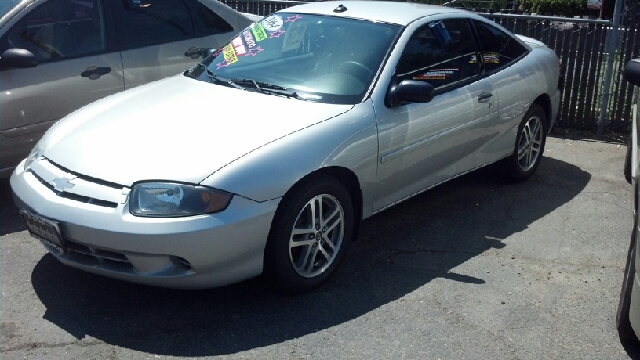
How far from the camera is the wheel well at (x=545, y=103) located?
6746mm

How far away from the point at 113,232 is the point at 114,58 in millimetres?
2839

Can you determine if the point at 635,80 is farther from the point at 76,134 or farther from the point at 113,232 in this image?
the point at 76,134

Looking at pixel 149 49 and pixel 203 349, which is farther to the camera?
pixel 149 49

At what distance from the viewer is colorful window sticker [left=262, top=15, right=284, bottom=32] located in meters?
5.79

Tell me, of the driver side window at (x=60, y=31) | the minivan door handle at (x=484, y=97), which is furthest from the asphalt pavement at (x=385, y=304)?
the driver side window at (x=60, y=31)

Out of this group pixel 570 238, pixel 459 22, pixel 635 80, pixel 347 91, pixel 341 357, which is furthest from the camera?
pixel 459 22

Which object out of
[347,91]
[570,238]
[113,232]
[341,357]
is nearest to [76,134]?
[113,232]

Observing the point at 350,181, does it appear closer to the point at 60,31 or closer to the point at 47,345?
the point at 47,345

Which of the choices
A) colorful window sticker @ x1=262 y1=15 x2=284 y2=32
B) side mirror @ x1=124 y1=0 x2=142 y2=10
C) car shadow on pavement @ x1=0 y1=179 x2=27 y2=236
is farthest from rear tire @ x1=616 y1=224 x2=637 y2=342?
side mirror @ x1=124 y1=0 x2=142 y2=10

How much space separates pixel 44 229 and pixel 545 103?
4.42 meters

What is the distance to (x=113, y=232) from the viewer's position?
12.9ft

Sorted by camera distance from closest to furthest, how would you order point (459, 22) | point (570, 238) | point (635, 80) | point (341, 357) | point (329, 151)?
point (341, 357) < point (635, 80) < point (329, 151) < point (570, 238) < point (459, 22)

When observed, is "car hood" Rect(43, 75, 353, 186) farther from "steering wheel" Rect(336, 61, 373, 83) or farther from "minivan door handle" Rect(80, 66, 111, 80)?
"minivan door handle" Rect(80, 66, 111, 80)

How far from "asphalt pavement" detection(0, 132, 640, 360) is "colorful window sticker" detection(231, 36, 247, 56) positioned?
5.03 ft
